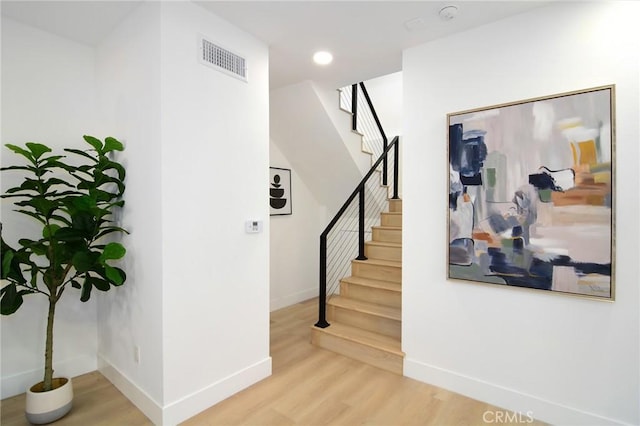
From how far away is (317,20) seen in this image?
219cm

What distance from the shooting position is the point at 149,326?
203cm

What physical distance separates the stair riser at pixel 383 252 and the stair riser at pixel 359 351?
110 centimetres

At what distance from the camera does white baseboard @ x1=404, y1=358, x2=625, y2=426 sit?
75.9 inches

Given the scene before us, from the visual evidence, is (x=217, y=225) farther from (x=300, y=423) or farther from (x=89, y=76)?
(x=89, y=76)

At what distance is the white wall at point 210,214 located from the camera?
196cm

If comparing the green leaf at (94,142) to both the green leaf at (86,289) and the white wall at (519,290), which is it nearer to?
the green leaf at (86,289)

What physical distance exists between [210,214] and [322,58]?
1.64 metres

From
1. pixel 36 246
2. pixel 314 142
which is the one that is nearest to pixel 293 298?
pixel 314 142

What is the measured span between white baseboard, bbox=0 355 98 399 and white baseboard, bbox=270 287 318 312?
2044 millimetres

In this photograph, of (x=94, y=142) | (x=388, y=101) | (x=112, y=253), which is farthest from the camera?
(x=388, y=101)

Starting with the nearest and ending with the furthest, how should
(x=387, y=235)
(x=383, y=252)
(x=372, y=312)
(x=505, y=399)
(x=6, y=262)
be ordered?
1. (x=6, y=262)
2. (x=505, y=399)
3. (x=372, y=312)
4. (x=383, y=252)
5. (x=387, y=235)

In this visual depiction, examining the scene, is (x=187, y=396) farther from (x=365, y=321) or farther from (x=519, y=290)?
(x=519, y=290)

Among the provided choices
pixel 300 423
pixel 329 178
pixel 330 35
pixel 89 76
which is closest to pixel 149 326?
pixel 300 423

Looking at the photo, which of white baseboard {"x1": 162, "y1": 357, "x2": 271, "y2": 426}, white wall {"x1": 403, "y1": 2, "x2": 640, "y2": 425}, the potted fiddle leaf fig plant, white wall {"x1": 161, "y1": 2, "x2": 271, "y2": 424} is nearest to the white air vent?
white wall {"x1": 161, "y1": 2, "x2": 271, "y2": 424}
